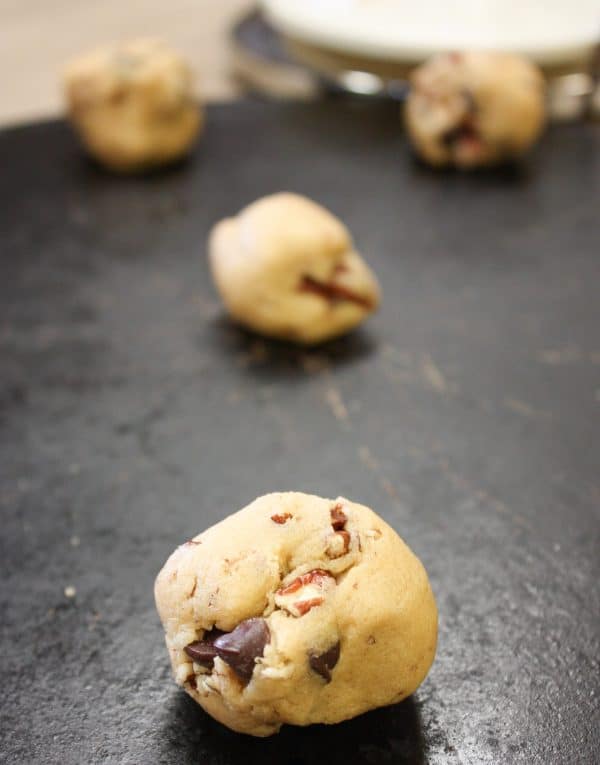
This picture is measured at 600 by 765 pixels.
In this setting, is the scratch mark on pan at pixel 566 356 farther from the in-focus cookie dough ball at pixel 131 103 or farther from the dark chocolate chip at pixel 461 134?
the in-focus cookie dough ball at pixel 131 103

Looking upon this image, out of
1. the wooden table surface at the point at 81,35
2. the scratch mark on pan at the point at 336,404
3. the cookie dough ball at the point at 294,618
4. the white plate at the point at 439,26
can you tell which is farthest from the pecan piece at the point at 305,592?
the wooden table surface at the point at 81,35

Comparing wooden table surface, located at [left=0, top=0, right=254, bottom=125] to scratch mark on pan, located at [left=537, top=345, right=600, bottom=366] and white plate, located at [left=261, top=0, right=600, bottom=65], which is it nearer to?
white plate, located at [left=261, top=0, right=600, bottom=65]

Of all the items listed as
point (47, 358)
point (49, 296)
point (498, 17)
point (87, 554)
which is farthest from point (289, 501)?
point (498, 17)

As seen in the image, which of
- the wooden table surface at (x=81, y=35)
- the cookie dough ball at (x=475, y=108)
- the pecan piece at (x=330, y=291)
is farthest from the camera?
the wooden table surface at (x=81, y=35)

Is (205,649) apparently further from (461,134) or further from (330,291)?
(461,134)

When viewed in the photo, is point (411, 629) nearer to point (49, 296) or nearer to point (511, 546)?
point (511, 546)

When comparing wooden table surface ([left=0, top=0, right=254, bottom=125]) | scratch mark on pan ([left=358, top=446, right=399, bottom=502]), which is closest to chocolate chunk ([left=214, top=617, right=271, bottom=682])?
scratch mark on pan ([left=358, top=446, right=399, bottom=502])

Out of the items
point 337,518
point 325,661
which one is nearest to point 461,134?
point 337,518
